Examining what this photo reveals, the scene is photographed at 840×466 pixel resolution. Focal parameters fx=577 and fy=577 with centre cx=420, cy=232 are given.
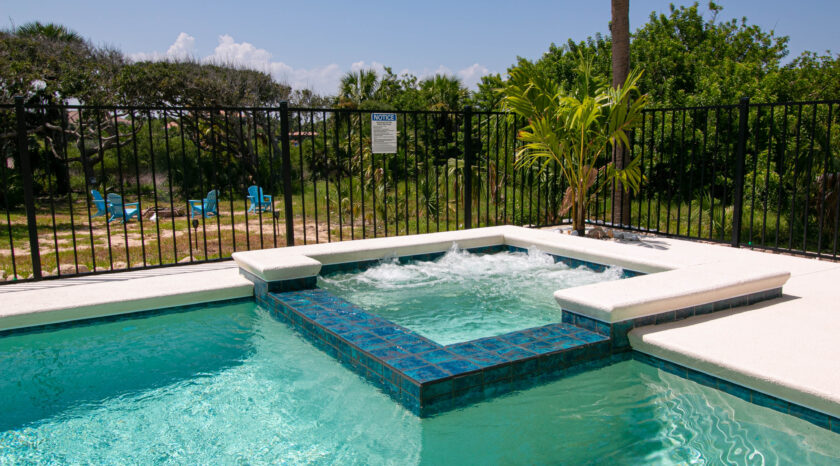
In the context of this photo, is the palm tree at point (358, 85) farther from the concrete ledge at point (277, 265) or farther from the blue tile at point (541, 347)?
the blue tile at point (541, 347)

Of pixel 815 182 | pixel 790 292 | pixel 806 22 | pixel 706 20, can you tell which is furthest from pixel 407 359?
pixel 806 22

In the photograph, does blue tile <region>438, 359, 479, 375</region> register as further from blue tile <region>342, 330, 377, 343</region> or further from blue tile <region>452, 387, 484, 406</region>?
blue tile <region>342, 330, 377, 343</region>

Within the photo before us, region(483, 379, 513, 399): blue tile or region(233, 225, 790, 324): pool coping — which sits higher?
region(233, 225, 790, 324): pool coping

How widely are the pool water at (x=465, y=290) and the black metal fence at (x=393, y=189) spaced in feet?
3.09

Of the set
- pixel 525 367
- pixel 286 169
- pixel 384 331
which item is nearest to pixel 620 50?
pixel 286 169

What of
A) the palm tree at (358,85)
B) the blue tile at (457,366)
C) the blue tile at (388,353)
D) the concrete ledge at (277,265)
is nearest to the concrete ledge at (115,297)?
the concrete ledge at (277,265)

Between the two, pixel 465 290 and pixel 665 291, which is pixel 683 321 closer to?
pixel 665 291

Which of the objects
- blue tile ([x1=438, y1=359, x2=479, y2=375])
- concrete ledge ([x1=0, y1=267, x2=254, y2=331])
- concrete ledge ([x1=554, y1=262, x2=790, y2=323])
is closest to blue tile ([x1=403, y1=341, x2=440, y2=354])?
blue tile ([x1=438, y1=359, x2=479, y2=375])

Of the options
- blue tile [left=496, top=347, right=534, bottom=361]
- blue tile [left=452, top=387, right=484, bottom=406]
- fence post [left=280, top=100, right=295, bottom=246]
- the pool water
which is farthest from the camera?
fence post [left=280, top=100, right=295, bottom=246]

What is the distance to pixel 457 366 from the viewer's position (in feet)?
9.25

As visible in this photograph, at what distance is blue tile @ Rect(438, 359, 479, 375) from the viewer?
2760 mm

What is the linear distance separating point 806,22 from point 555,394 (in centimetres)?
2601

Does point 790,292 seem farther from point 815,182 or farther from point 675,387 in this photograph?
point 815,182

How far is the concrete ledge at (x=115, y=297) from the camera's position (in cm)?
391
